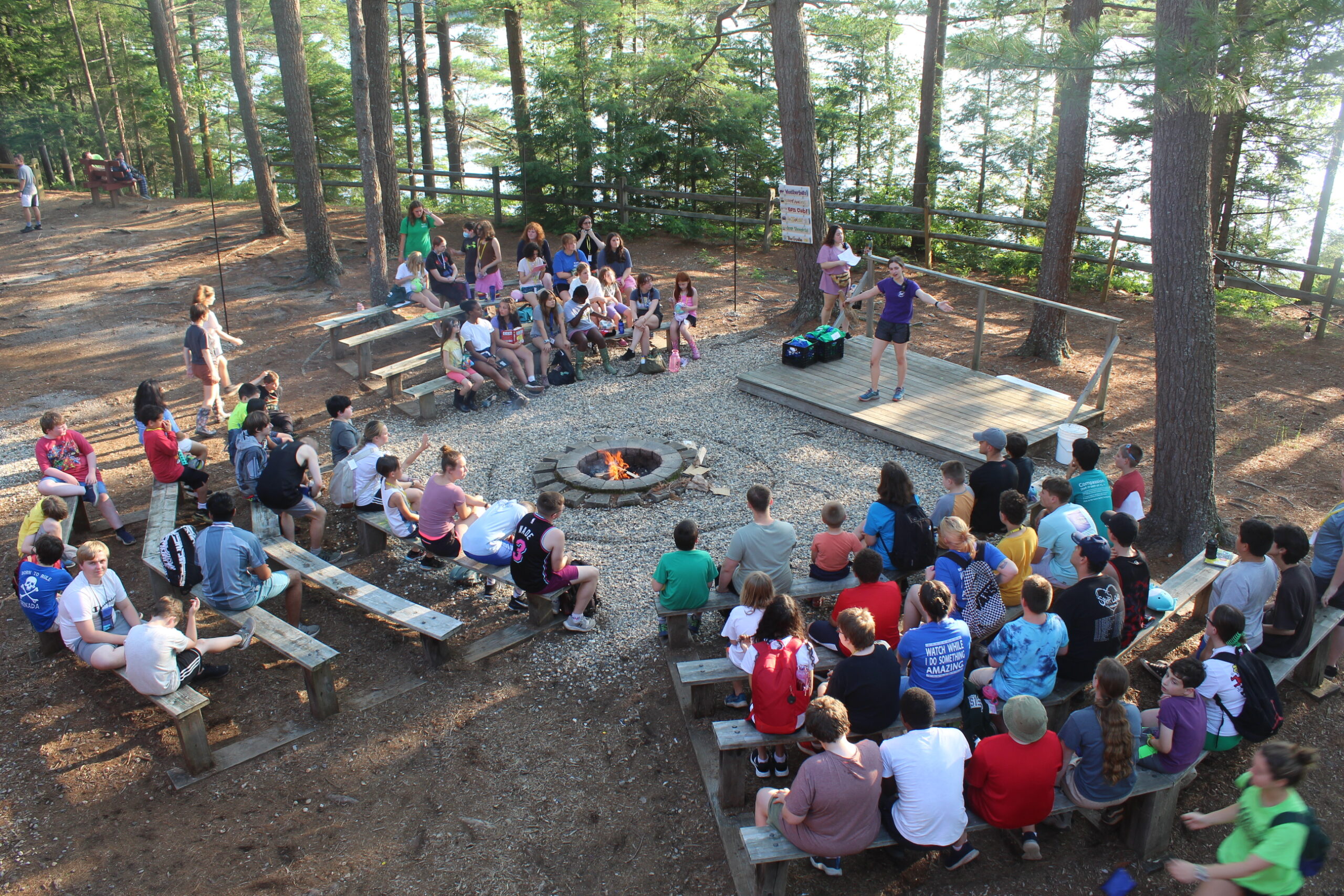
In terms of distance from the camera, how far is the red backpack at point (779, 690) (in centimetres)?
436

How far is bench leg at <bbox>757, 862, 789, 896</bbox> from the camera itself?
3875 millimetres

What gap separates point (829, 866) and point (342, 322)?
9.16 metres

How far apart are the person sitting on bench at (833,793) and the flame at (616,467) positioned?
452 centimetres

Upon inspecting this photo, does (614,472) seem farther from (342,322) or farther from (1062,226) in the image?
(1062,226)

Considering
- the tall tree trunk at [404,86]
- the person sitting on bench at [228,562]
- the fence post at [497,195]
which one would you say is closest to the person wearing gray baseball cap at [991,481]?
the person sitting on bench at [228,562]

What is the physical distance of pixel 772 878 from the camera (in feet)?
12.8

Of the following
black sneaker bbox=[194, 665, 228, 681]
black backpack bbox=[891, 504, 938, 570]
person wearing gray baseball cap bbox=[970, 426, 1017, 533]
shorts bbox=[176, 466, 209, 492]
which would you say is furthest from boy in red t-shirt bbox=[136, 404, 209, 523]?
person wearing gray baseball cap bbox=[970, 426, 1017, 533]

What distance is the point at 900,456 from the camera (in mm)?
8578

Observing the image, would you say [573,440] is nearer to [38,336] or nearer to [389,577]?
[389,577]

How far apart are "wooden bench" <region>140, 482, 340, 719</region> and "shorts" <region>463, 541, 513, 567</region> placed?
1153 millimetres

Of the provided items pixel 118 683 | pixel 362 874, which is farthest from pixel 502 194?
pixel 362 874

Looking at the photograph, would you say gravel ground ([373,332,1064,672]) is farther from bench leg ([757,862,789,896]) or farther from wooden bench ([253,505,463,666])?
bench leg ([757,862,789,896])

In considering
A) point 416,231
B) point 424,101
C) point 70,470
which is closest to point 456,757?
point 70,470

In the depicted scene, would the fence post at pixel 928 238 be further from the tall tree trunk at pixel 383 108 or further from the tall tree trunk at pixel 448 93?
the tall tree trunk at pixel 448 93
